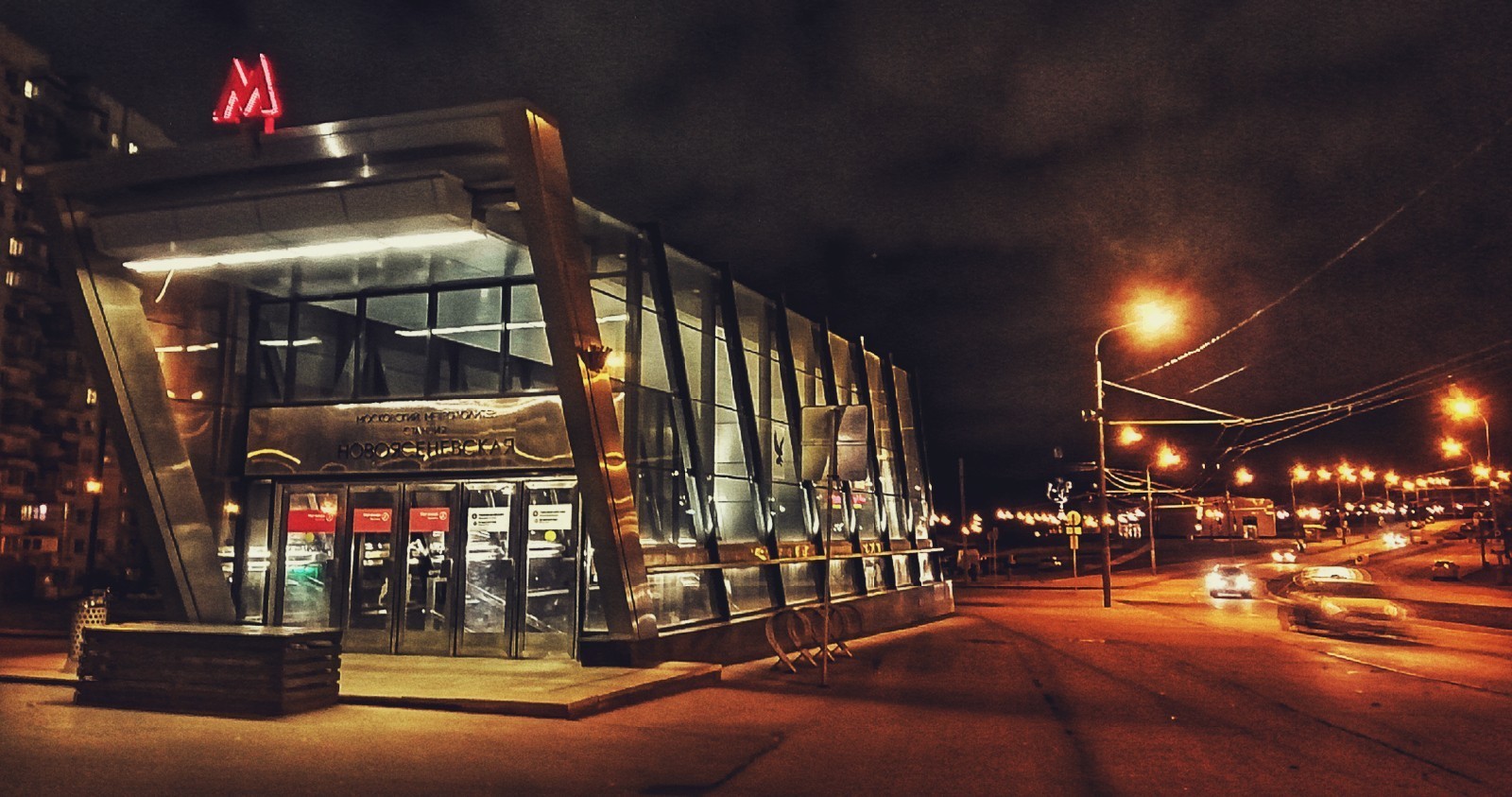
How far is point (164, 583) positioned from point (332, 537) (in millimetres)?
2581

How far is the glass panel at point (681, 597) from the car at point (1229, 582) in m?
32.2

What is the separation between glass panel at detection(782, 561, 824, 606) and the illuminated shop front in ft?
5.13

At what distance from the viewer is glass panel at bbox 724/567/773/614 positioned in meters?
18.4

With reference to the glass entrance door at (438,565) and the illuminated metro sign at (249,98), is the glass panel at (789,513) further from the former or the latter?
the illuminated metro sign at (249,98)

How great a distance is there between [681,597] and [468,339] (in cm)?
539

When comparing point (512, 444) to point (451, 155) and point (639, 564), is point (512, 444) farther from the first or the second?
point (451, 155)

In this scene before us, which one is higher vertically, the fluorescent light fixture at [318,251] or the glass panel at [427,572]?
the fluorescent light fixture at [318,251]

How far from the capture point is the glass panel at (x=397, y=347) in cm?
1739

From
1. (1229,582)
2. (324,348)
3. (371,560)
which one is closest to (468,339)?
(324,348)

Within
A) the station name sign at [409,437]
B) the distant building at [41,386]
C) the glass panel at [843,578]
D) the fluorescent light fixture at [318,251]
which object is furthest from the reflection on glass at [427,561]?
the distant building at [41,386]

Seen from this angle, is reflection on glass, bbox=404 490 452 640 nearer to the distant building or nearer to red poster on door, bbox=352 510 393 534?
red poster on door, bbox=352 510 393 534

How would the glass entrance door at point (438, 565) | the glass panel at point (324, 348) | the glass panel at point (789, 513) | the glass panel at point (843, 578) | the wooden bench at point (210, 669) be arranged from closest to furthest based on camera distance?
1. the wooden bench at point (210, 669)
2. the glass entrance door at point (438, 565)
3. the glass panel at point (324, 348)
4. the glass panel at point (789, 513)
5. the glass panel at point (843, 578)

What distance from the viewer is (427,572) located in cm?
1666

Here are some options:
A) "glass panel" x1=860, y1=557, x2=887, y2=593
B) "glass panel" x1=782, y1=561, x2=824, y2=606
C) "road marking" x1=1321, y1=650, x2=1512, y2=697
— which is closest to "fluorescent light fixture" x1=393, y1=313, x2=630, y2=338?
"glass panel" x1=782, y1=561, x2=824, y2=606
